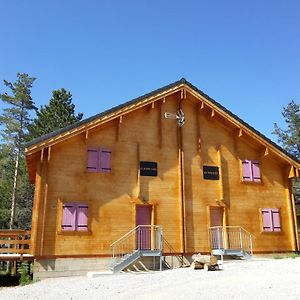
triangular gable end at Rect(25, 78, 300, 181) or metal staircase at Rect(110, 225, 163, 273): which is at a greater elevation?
triangular gable end at Rect(25, 78, 300, 181)

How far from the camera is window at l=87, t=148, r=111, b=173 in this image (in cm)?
1759

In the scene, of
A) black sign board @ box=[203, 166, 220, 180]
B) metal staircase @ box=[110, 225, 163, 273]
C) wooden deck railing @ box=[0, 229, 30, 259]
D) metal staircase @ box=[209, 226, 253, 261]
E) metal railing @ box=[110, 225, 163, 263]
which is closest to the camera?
wooden deck railing @ box=[0, 229, 30, 259]

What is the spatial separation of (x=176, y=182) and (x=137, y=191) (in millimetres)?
2284

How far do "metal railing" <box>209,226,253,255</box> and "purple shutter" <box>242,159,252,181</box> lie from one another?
2.97 metres

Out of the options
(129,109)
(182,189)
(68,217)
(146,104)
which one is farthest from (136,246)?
(146,104)

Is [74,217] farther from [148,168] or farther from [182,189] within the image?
[182,189]

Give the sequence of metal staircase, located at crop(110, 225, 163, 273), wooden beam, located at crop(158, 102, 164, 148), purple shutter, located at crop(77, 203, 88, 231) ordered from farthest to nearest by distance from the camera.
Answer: wooden beam, located at crop(158, 102, 164, 148), purple shutter, located at crop(77, 203, 88, 231), metal staircase, located at crop(110, 225, 163, 273)

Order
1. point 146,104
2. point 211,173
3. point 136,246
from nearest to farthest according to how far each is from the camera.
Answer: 1. point 136,246
2. point 146,104
3. point 211,173

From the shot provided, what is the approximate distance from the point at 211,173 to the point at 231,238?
Answer: 370 centimetres

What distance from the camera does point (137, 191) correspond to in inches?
708

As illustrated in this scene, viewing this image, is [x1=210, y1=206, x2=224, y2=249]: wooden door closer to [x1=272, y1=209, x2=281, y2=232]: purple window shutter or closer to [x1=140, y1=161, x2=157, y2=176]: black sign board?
[x1=272, y1=209, x2=281, y2=232]: purple window shutter

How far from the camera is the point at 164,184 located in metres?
18.6

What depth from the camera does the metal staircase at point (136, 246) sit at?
52.2ft

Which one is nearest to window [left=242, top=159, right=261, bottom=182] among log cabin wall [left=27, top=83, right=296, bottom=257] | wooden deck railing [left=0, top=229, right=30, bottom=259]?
log cabin wall [left=27, top=83, right=296, bottom=257]
